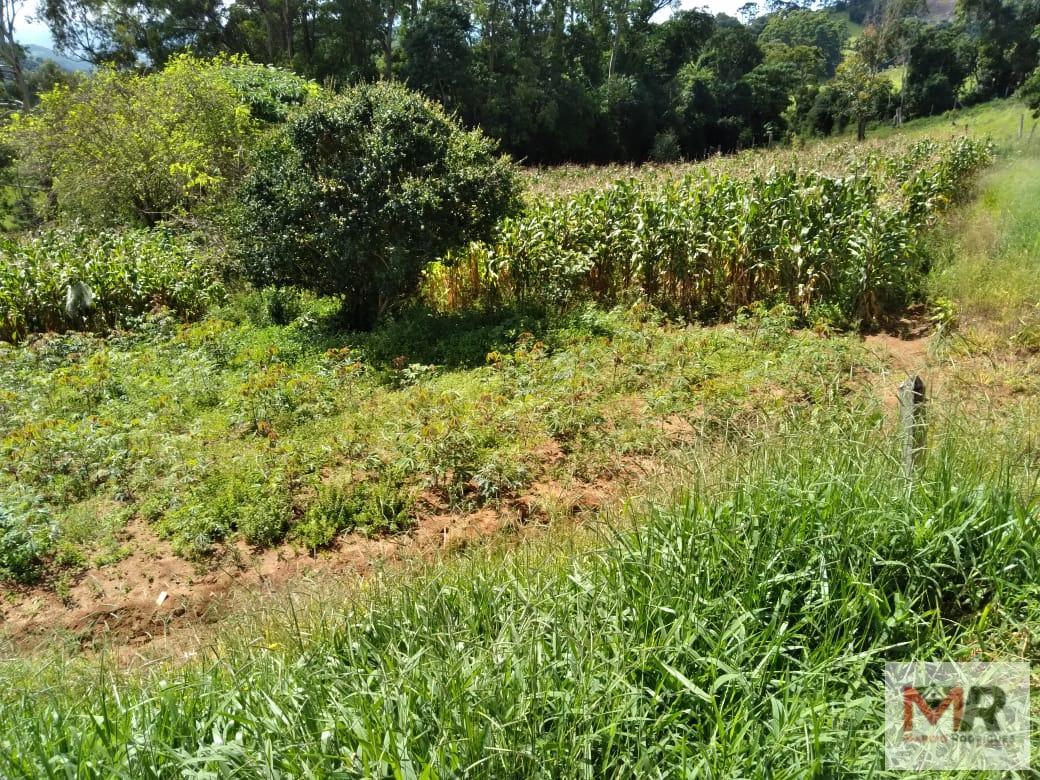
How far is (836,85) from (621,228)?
3718cm

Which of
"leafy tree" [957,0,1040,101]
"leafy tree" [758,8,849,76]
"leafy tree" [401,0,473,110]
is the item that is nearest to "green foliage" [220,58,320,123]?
"leafy tree" [401,0,473,110]

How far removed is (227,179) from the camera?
1302 centimetres

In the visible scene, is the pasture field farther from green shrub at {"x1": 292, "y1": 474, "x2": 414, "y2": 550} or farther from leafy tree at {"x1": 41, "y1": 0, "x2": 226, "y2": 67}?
leafy tree at {"x1": 41, "y1": 0, "x2": 226, "y2": 67}

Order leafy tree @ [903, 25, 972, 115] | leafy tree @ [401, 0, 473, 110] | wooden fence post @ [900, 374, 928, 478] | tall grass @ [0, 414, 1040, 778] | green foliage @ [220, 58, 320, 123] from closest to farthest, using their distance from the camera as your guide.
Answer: tall grass @ [0, 414, 1040, 778] → wooden fence post @ [900, 374, 928, 478] → green foliage @ [220, 58, 320, 123] → leafy tree @ [401, 0, 473, 110] → leafy tree @ [903, 25, 972, 115]

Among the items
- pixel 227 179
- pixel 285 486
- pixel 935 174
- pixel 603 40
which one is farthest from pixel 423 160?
pixel 603 40

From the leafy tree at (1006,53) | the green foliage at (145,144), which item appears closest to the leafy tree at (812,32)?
the leafy tree at (1006,53)

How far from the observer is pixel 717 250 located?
28.9ft

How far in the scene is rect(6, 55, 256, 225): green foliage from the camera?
13250mm

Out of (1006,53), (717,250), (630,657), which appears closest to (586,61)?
(1006,53)

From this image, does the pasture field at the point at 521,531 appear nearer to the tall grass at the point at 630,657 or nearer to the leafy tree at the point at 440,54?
the tall grass at the point at 630,657

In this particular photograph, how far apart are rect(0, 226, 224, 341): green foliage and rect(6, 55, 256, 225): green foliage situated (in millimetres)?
2538

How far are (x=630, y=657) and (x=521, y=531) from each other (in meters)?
2.24

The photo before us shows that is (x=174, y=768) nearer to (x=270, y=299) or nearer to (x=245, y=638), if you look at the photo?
(x=245, y=638)

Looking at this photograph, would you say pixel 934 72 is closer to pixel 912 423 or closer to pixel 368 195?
pixel 368 195
